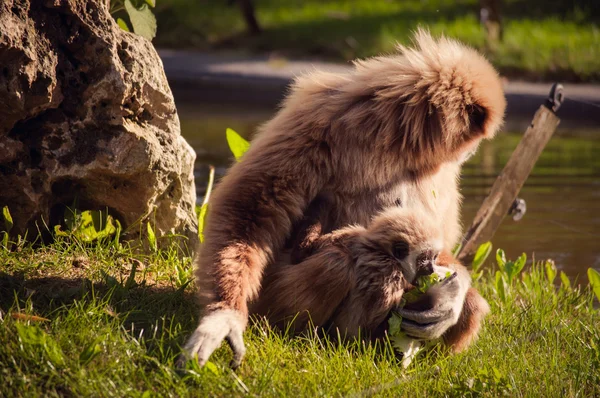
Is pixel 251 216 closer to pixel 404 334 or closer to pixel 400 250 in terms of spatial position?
pixel 400 250

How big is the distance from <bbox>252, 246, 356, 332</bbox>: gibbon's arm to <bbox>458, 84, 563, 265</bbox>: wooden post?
237 cm

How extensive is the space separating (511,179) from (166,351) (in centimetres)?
323

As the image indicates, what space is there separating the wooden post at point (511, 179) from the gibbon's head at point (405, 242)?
7.25 feet

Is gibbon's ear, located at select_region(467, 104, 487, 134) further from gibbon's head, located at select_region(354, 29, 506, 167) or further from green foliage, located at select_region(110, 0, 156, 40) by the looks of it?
green foliage, located at select_region(110, 0, 156, 40)

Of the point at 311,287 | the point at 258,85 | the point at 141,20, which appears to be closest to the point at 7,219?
the point at 141,20

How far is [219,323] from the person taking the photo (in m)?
3.24

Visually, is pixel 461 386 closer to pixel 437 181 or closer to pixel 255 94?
pixel 437 181

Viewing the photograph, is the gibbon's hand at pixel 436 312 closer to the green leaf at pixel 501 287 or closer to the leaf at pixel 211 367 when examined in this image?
the leaf at pixel 211 367

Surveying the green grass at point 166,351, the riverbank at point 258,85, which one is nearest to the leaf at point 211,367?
the green grass at point 166,351

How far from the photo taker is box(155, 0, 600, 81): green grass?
13.7 metres

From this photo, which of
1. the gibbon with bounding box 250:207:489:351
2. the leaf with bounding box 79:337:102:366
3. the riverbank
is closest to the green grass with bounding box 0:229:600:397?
the leaf with bounding box 79:337:102:366

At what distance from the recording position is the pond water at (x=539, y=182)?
7.28m

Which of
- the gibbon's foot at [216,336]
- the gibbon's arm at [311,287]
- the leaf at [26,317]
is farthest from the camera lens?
the gibbon's arm at [311,287]

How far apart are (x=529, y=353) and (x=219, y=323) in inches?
64.5
